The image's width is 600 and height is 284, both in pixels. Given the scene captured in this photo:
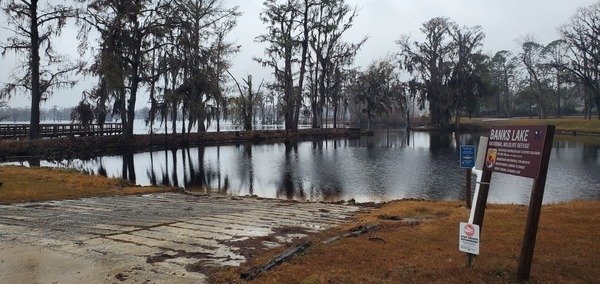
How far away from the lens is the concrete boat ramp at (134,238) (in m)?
5.00

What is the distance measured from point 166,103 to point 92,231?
93.1 feet

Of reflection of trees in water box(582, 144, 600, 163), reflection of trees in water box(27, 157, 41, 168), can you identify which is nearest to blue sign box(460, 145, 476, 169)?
reflection of trees in water box(582, 144, 600, 163)

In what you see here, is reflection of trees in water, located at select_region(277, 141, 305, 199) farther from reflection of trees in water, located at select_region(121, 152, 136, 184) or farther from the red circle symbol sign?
the red circle symbol sign

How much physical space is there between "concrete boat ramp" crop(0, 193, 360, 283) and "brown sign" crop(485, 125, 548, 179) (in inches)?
137

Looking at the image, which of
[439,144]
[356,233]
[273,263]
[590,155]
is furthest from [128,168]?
[590,155]

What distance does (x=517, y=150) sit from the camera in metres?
4.46

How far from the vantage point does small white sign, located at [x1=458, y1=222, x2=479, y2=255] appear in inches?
184

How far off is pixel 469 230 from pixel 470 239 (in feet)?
0.37

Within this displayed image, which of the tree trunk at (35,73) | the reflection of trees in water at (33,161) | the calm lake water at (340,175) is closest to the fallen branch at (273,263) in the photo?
the calm lake water at (340,175)

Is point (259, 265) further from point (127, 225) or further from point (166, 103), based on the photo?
point (166, 103)

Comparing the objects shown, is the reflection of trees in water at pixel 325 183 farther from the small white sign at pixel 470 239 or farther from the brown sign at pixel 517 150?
the brown sign at pixel 517 150

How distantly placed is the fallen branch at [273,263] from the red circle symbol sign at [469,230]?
2177 millimetres

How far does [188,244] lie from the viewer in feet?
20.7

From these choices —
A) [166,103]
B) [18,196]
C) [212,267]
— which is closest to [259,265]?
[212,267]
